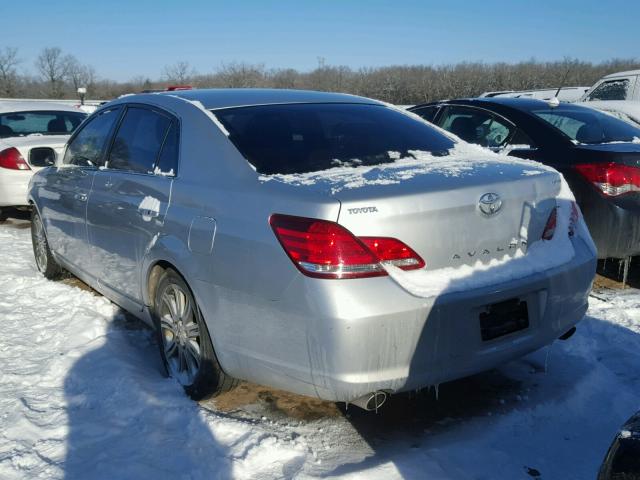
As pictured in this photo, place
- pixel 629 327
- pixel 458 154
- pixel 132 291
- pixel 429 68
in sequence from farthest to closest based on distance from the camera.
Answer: pixel 429 68 → pixel 629 327 → pixel 132 291 → pixel 458 154

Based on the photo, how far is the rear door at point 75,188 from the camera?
13.8 ft

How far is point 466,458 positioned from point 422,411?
468 mm

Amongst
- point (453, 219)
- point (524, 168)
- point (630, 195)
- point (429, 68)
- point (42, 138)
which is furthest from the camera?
point (429, 68)

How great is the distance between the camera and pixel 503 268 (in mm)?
2598

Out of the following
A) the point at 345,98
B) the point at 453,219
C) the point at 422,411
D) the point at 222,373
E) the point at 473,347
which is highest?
the point at 345,98

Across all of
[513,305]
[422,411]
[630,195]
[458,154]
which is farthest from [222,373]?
[630,195]

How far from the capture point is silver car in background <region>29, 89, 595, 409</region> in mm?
2346

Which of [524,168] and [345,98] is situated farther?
[345,98]

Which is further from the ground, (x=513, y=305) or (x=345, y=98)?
(x=345, y=98)

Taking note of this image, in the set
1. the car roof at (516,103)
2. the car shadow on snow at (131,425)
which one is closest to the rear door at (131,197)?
the car shadow on snow at (131,425)

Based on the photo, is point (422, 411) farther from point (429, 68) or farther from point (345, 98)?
point (429, 68)

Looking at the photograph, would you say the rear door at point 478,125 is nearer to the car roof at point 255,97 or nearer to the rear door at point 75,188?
the car roof at point 255,97

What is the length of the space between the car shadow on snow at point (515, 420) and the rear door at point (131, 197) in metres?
1.45

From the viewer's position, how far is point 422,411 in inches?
119
